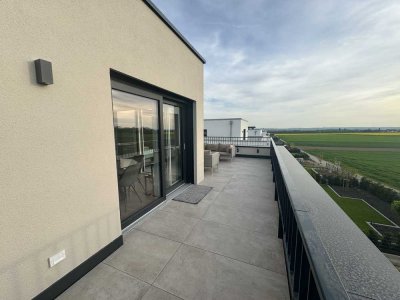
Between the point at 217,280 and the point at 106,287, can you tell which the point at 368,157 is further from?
the point at 106,287

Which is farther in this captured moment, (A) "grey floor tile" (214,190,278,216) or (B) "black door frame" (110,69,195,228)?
(A) "grey floor tile" (214,190,278,216)

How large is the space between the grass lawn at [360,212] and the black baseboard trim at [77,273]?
7.28 m

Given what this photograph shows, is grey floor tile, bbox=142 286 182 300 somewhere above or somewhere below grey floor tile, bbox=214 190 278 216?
below

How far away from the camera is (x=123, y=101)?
8.82 ft

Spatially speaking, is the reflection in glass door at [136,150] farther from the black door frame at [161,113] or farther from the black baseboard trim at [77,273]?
the black baseboard trim at [77,273]

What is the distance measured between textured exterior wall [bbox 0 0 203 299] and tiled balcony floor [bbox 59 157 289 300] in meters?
0.39

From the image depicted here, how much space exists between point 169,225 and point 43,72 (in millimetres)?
2466

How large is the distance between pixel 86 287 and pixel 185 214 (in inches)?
65.7

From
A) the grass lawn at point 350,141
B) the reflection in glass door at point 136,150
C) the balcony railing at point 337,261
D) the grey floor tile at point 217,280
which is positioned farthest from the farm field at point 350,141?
the balcony railing at point 337,261

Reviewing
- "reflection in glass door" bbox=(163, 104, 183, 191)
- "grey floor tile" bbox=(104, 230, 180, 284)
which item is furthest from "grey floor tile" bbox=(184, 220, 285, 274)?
"reflection in glass door" bbox=(163, 104, 183, 191)

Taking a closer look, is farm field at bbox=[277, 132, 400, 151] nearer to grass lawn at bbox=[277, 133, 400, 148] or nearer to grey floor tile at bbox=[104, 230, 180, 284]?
grass lawn at bbox=[277, 133, 400, 148]

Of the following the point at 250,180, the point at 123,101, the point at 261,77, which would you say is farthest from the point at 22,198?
the point at 261,77

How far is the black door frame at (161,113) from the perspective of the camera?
7.93 ft

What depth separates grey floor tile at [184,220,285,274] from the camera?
197cm
